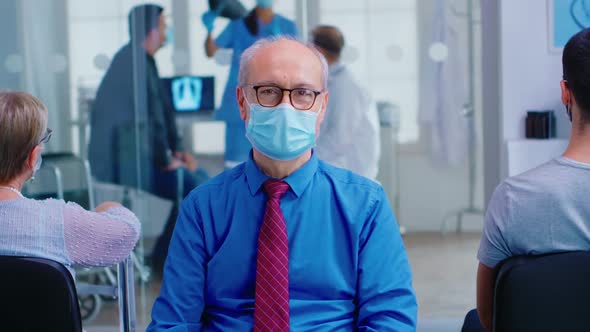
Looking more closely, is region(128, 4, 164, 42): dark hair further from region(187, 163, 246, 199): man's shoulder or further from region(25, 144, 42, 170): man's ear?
region(187, 163, 246, 199): man's shoulder

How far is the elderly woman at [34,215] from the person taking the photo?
2.17 m

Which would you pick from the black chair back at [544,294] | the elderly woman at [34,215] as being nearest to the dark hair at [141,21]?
the elderly woman at [34,215]

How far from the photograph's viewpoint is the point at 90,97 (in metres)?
4.65

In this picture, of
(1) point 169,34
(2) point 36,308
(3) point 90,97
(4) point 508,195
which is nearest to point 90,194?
(3) point 90,97

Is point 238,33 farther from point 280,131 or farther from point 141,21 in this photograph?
point 280,131

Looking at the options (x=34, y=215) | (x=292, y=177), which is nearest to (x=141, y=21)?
(x=34, y=215)

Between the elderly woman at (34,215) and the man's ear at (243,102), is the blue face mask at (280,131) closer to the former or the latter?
the man's ear at (243,102)

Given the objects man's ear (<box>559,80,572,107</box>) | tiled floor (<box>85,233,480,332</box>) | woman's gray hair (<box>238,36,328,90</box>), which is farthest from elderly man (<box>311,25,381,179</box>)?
man's ear (<box>559,80,572,107</box>)

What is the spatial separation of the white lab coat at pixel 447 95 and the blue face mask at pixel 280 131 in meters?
2.53

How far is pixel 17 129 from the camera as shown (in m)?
2.24

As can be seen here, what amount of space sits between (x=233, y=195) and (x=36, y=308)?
19.8 inches

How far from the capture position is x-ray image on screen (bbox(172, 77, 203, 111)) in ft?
15.2

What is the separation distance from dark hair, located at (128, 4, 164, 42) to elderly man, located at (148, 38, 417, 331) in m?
2.71

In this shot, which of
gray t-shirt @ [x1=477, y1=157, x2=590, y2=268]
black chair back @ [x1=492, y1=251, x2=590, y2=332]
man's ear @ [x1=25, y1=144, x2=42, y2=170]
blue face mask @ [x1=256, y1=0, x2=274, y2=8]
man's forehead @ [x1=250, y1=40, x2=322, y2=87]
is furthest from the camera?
blue face mask @ [x1=256, y1=0, x2=274, y2=8]
